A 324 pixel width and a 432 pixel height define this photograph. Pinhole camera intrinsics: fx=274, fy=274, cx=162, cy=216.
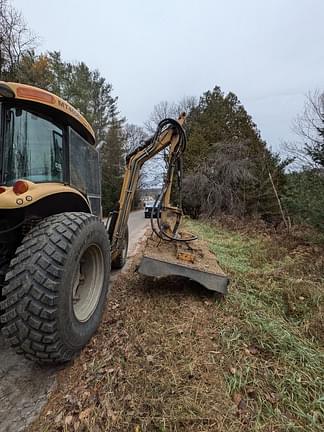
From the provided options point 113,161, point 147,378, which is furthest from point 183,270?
point 113,161

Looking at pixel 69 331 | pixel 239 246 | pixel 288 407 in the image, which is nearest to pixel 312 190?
pixel 239 246

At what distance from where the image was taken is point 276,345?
7.43 ft

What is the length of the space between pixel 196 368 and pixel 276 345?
777mm

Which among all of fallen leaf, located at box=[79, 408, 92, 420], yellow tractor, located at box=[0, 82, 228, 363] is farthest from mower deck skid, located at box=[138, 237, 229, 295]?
fallen leaf, located at box=[79, 408, 92, 420]

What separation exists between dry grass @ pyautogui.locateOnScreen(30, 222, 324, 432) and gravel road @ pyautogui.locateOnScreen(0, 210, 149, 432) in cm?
9

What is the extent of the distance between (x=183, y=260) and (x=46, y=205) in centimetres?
169

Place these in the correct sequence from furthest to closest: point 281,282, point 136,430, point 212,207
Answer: point 212,207
point 281,282
point 136,430

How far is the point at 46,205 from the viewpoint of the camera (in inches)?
91.9

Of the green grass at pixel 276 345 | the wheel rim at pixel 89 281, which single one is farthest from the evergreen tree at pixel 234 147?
the wheel rim at pixel 89 281

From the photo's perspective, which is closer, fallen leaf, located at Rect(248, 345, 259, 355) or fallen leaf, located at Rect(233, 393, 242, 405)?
fallen leaf, located at Rect(233, 393, 242, 405)

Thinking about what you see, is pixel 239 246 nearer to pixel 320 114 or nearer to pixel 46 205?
pixel 46 205

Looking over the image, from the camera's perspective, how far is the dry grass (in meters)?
1.59

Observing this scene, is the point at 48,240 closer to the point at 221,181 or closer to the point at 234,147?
the point at 221,181

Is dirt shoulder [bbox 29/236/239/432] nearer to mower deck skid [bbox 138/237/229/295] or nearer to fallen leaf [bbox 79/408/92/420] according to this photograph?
fallen leaf [bbox 79/408/92/420]
